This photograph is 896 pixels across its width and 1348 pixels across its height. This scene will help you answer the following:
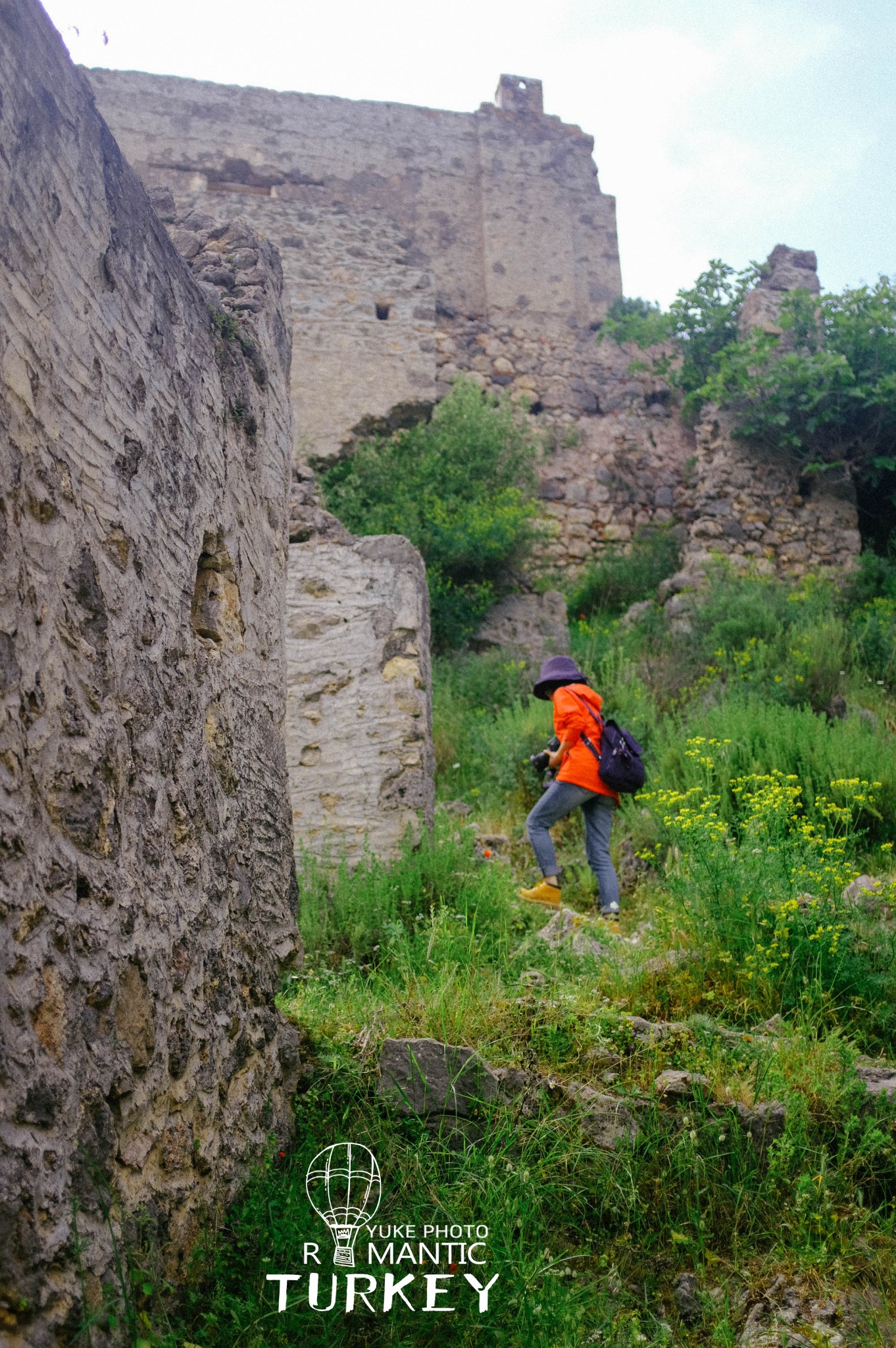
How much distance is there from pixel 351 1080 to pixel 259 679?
3.91 feet

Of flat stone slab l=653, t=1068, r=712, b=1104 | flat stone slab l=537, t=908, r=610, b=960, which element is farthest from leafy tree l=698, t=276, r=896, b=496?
flat stone slab l=653, t=1068, r=712, b=1104

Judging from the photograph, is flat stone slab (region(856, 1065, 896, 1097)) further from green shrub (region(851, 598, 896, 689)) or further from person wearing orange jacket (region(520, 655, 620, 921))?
green shrub (region(851, 598, 896, 689))

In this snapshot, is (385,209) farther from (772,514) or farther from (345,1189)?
(345,1189)

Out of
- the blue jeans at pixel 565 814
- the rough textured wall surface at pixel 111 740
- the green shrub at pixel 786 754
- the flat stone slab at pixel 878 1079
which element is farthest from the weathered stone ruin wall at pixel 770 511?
the rough textured wall surface at pixel 111 740

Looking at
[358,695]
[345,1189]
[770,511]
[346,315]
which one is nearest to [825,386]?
[770,511]

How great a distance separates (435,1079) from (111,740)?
60.4 inches

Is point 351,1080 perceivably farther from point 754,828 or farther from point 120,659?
point 754,828

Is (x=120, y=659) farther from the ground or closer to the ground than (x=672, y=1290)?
farther from the ground

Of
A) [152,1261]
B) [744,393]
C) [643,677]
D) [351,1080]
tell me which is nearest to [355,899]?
[351,1080]

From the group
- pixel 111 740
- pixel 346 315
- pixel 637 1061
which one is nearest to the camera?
pixel 111 740

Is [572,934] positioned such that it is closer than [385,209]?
Yes

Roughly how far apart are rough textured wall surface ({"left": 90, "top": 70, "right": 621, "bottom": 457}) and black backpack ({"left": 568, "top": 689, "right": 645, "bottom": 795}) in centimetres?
637

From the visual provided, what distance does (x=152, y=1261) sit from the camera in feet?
6.17

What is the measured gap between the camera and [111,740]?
1987 mm
